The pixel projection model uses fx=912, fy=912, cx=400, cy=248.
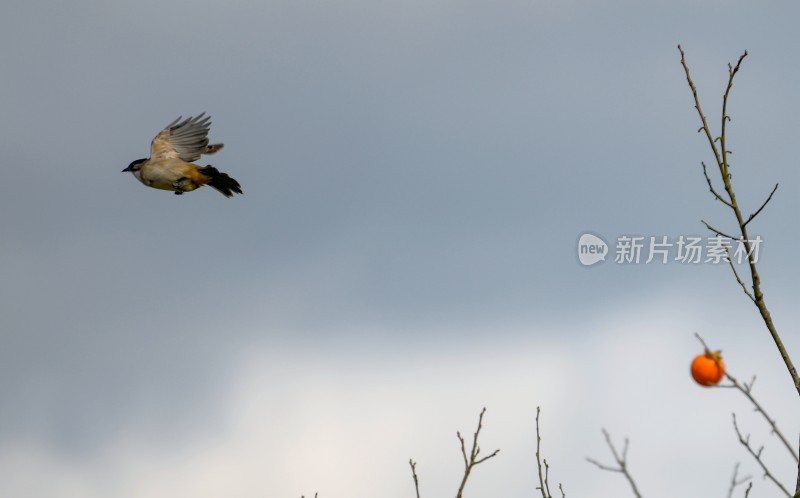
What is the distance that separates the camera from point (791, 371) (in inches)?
210

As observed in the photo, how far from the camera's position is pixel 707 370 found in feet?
16.4

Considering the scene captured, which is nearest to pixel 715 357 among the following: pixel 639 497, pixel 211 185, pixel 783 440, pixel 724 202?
pixel 783 440

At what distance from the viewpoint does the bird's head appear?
444 inches

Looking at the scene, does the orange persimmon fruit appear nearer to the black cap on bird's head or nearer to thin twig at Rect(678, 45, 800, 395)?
thin twig at Rect(678, 45, 800, 395)

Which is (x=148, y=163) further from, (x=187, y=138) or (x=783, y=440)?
(x=783, y=440)

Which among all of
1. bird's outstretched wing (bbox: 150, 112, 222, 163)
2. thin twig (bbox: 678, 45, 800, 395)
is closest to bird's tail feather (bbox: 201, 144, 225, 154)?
bird's outstretched wing (bbox: 150, 112, 222, 163)

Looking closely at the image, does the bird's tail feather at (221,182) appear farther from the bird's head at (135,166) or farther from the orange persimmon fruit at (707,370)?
the orange persimmon fruit at (707,370)

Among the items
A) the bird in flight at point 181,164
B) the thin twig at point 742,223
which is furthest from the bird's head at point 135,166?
the thin twig at point 742,223

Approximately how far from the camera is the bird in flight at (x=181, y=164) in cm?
1106

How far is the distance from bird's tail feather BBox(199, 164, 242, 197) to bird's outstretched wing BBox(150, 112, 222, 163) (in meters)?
0.34

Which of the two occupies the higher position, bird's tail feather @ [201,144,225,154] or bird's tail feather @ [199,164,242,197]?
bird's tail feather @ [201,144,225,154]

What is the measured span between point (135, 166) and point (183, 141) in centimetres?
69

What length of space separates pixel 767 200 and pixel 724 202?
453mm

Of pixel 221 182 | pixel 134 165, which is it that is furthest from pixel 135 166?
pixel 221 182
